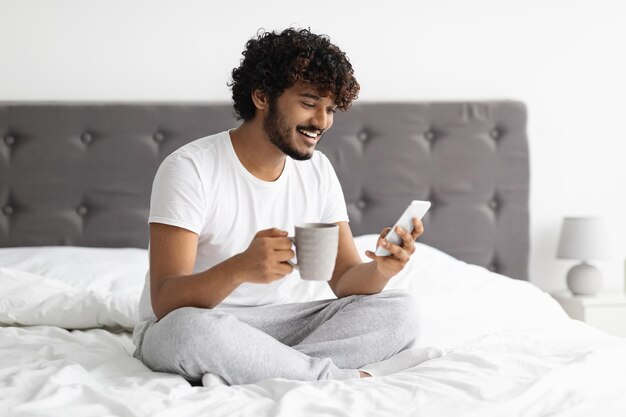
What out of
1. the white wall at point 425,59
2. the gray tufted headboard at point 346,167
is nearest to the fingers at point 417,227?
the gray tufted headboard at point 346,167

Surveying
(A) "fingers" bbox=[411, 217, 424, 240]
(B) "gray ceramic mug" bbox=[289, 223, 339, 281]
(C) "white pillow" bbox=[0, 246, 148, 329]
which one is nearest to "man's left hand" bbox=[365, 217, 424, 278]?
(A) "fingers" bbox=[411, 217, 424, 240]

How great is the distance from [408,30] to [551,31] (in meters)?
0.62

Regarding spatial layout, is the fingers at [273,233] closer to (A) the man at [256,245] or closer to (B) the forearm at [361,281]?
(A) the man at [256,245]

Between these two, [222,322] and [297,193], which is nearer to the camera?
[222,322]

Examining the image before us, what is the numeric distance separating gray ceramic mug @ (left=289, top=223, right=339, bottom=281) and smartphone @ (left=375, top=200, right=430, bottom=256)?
0.71ft

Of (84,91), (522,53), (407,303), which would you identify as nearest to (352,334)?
(407,303)

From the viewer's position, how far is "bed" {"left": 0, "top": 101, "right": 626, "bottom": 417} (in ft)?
4.46

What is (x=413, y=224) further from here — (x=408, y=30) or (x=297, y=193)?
(x=408, y=30)

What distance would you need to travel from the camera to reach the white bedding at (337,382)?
51.8 inches

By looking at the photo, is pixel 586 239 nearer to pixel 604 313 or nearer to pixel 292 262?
pixel 604 313

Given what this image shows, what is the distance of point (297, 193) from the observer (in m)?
1.92

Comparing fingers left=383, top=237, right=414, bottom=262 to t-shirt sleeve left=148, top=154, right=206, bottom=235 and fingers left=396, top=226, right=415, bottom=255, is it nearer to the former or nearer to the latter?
fingers left=396, top=226, right=415, bottom=255

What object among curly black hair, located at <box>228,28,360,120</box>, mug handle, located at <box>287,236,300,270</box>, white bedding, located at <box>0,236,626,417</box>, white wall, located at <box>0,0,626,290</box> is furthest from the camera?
white wall, located at <box>0,0,626,290</box>

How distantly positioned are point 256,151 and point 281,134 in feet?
0.29
